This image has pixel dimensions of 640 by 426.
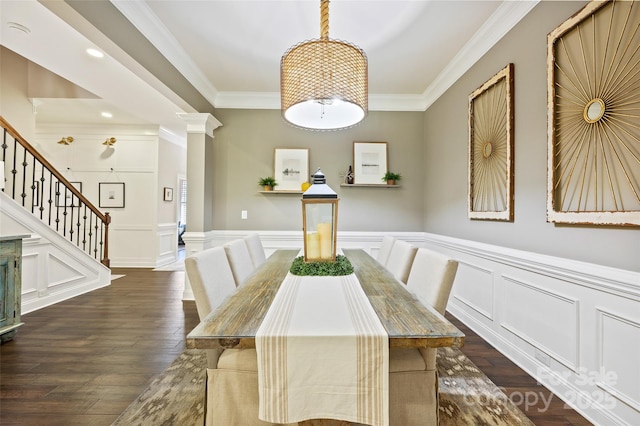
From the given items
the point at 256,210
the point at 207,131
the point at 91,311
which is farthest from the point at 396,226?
the point at 91,311

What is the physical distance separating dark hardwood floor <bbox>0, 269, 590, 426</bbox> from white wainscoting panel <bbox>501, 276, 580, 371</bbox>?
25cm

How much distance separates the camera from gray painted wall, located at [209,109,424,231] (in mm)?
3715

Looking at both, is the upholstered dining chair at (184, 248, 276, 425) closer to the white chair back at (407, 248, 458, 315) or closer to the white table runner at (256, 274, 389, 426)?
the white table runner at (256, 274, 389, 426)

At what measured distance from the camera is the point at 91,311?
2984mm

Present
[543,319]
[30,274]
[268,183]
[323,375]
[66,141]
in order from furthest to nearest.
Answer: [66,141] → [268,183] → [30,274] → [543,319] → [323,375]

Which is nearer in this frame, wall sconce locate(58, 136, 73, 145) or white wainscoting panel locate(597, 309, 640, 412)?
white wainscoting panel locate(597, 309, 640, 412)

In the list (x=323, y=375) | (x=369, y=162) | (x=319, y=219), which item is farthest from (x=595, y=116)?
(x=369, y=162)

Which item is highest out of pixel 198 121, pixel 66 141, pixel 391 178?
pixel 66 141

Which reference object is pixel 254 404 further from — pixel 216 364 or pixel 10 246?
pixel 10 246

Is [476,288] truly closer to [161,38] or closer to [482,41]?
[482,41]

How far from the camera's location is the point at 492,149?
93.5 inches

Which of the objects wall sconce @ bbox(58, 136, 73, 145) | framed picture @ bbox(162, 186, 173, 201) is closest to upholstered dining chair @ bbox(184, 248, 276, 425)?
framed picture @ bbox(162, 186, 173, 201)

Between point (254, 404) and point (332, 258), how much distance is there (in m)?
0.85

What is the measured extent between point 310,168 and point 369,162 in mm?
798
